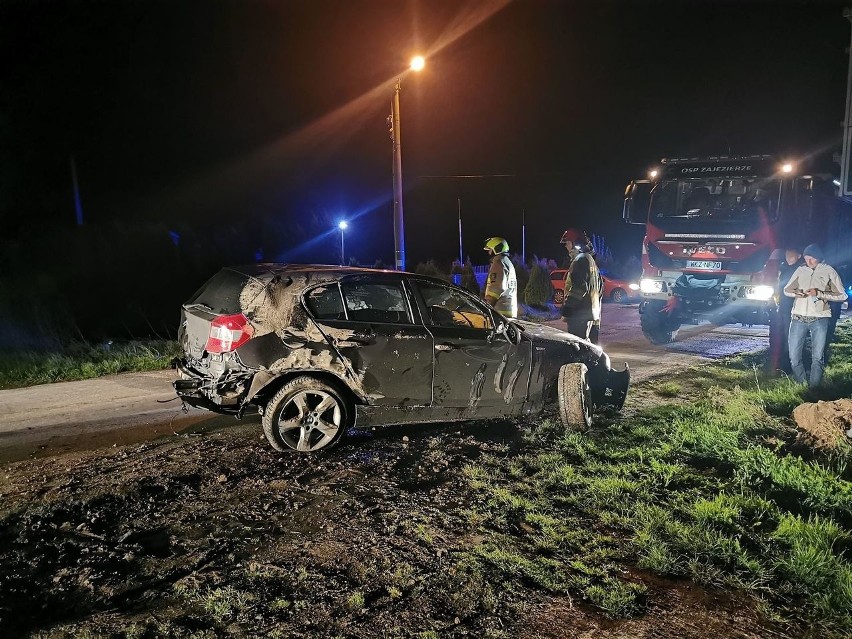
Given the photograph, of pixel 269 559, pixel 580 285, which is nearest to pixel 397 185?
pixel 580 285

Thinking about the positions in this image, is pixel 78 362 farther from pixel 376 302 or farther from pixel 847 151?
pixel 847 151

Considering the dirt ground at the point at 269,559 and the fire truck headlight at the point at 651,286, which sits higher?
the fire truck headlight at the point at 651,286

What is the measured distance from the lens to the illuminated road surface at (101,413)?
5.36 metres

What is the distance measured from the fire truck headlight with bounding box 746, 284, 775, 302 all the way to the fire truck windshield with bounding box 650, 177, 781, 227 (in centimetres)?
110

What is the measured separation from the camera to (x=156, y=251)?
20.9 m

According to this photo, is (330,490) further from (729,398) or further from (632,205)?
(632,205)

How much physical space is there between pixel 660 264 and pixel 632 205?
1269 millimetres

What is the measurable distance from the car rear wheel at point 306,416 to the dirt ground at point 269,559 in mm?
170

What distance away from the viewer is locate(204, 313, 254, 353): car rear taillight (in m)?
4.68

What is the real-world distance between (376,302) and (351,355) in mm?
650

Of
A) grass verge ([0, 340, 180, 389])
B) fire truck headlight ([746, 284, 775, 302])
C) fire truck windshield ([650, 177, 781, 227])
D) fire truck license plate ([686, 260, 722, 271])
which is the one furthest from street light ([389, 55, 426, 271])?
fire truck headlight ([746, 284, 775, 302])

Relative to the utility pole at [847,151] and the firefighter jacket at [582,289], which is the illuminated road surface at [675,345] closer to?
the firefighter jacket at [582,289]

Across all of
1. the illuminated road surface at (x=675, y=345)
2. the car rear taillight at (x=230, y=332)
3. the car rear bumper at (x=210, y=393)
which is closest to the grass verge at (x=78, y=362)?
the car rear bumper at (x=210, y=393)

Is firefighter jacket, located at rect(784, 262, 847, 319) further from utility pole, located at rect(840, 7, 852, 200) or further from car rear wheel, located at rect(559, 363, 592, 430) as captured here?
car rear wheel, located at rect(559, 363, 592, 430)
